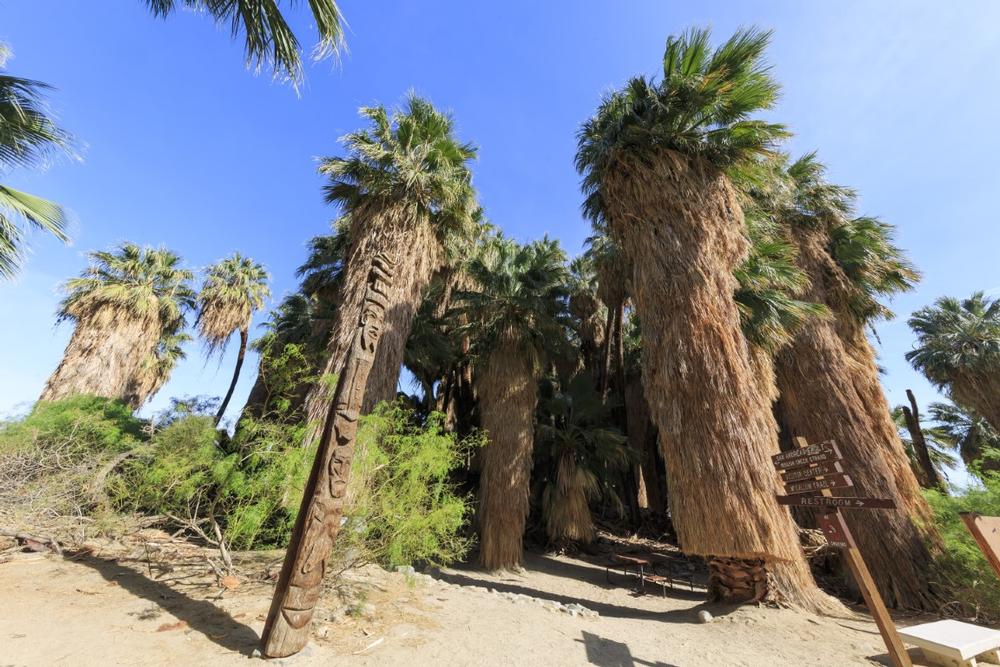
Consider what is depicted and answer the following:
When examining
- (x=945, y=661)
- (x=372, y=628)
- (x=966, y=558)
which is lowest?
(x=372, y=628)

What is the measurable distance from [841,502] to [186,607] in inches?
314

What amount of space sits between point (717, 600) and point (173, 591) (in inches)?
341

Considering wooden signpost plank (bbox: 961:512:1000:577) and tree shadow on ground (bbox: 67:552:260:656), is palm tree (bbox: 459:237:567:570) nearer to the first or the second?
tree shadow on ground (bbox: 67:552:260:656)

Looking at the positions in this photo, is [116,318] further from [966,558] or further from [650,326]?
[966,558]

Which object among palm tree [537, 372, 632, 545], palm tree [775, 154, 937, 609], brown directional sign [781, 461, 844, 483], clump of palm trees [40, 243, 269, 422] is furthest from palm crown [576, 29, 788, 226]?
clump of palm trees [40, 243, 269, 422]

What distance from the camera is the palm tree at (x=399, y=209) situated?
9.03m

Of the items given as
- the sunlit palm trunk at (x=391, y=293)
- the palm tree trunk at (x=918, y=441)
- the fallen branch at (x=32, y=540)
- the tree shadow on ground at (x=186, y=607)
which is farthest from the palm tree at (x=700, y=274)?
the palm tree trunk at (x=918, y=441)

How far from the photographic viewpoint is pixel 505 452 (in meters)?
11.5

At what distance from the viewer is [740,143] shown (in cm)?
857

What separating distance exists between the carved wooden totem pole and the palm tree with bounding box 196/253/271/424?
51.7ft

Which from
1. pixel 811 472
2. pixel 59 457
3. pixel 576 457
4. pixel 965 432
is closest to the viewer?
pixel 811 472

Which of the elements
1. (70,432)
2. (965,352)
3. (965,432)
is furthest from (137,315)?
(965,432)

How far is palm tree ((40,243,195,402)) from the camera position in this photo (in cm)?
1413

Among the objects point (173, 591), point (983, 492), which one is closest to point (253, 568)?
point (173, 591)
